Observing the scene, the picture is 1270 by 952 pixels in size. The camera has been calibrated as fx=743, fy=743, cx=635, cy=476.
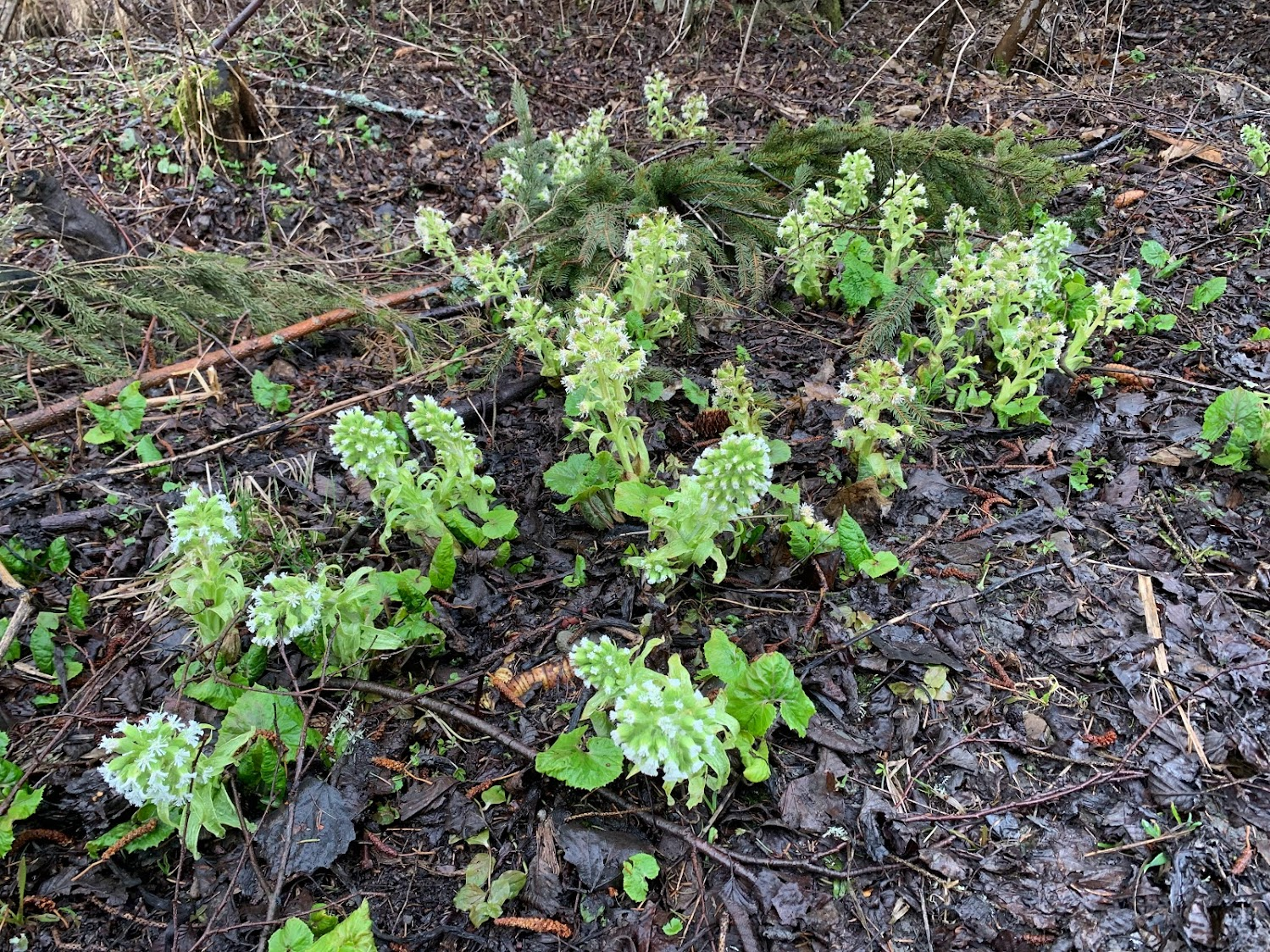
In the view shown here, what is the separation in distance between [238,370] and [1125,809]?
13.4 feet

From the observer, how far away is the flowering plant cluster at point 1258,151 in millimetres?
4324

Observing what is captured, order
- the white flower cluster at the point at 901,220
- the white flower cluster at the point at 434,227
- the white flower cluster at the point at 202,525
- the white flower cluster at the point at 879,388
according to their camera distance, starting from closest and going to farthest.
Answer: the white flower cluster at the point at 202,525
the white flower cluster at the point at 879,388
the white flower cluster at the point at 901,220
the white flower cluster at the point at 434,227

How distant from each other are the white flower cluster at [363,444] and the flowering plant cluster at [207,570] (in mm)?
393

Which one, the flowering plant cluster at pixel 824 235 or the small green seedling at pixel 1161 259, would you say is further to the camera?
the small green seedling at pixel 1161 259

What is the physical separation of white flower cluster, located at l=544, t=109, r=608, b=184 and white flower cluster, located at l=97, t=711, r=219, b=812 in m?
3.33

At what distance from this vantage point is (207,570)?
91.9 inches

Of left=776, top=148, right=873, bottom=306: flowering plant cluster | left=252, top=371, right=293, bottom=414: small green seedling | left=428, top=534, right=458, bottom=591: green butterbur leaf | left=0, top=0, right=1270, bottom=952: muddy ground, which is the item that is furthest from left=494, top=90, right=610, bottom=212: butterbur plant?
left=428, top=534, right=458, bottom=591: green butterbur leaf

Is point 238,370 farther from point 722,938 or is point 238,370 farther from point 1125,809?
point 1125,809

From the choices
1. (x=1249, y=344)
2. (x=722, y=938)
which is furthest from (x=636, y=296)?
(x=1249, y=344)

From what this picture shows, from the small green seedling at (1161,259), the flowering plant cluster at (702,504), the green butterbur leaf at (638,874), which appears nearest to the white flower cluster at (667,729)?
the green butterbur leaf at (638,874)

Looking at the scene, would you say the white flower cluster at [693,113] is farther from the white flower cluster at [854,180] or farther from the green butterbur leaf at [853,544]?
the green butterbur leaf at [853,544]

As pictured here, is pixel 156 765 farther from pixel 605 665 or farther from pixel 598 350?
pixel 598 350

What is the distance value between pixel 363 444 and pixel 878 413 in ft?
6.15

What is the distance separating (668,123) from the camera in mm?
5430
